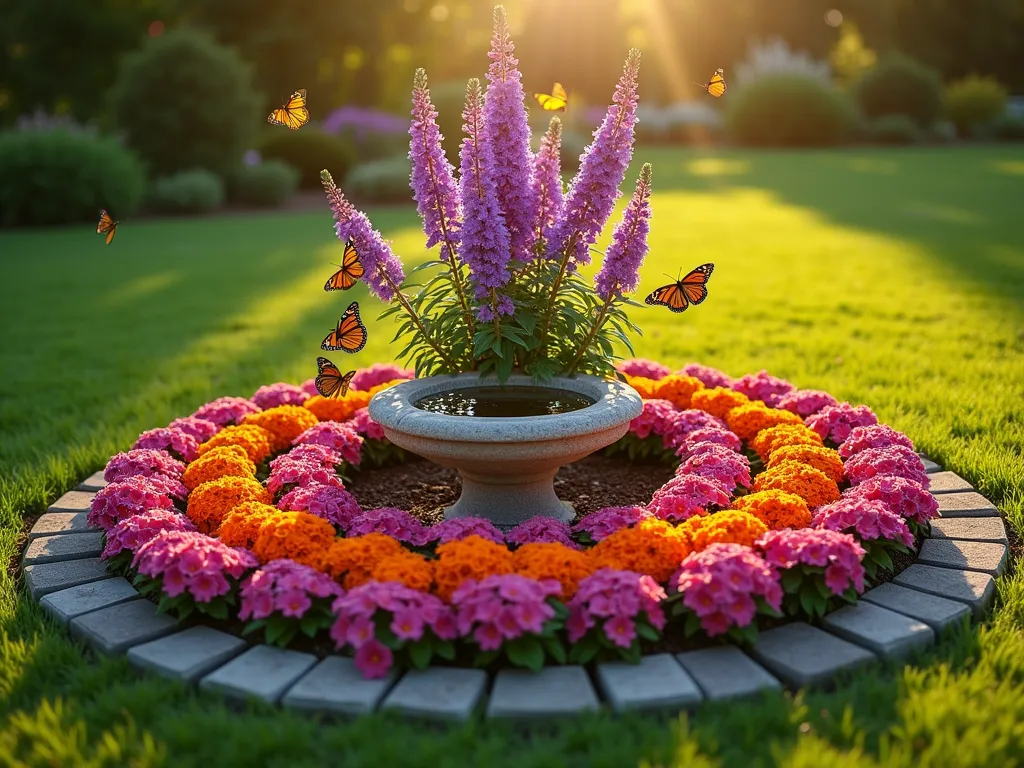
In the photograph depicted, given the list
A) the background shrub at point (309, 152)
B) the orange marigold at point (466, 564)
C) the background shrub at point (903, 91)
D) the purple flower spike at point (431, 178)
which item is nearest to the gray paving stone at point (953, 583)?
the orange marigold at point (466, 564)

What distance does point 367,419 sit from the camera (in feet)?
15.8

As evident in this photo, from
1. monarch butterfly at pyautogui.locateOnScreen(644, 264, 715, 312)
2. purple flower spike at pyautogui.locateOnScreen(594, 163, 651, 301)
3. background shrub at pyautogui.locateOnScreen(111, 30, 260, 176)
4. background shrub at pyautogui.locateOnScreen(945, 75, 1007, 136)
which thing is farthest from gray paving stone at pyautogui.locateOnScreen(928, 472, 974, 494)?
background shrub at pyautogui.locateOnScreen(945, 75, 1007, 136)

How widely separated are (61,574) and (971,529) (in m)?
3.77

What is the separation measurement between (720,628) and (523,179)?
6.61 ft

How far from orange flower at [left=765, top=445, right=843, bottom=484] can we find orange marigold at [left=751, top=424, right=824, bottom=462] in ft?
0.37

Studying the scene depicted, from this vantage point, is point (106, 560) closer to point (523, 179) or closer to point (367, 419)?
point (367, 419)

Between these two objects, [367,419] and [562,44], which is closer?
[367,419]

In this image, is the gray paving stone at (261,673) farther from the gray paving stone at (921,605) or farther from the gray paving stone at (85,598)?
the gray paving stone at (921,605)

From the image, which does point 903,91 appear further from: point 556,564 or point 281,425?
point 556,564

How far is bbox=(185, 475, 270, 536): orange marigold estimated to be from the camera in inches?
148

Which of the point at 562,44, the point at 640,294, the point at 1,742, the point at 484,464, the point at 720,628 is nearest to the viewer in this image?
the point at 1,742

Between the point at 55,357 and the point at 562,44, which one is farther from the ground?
the point at 562,44

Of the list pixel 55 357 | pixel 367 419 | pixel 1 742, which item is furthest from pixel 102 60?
pixel 1 742

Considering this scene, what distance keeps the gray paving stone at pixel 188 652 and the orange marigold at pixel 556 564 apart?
39.5 inches
